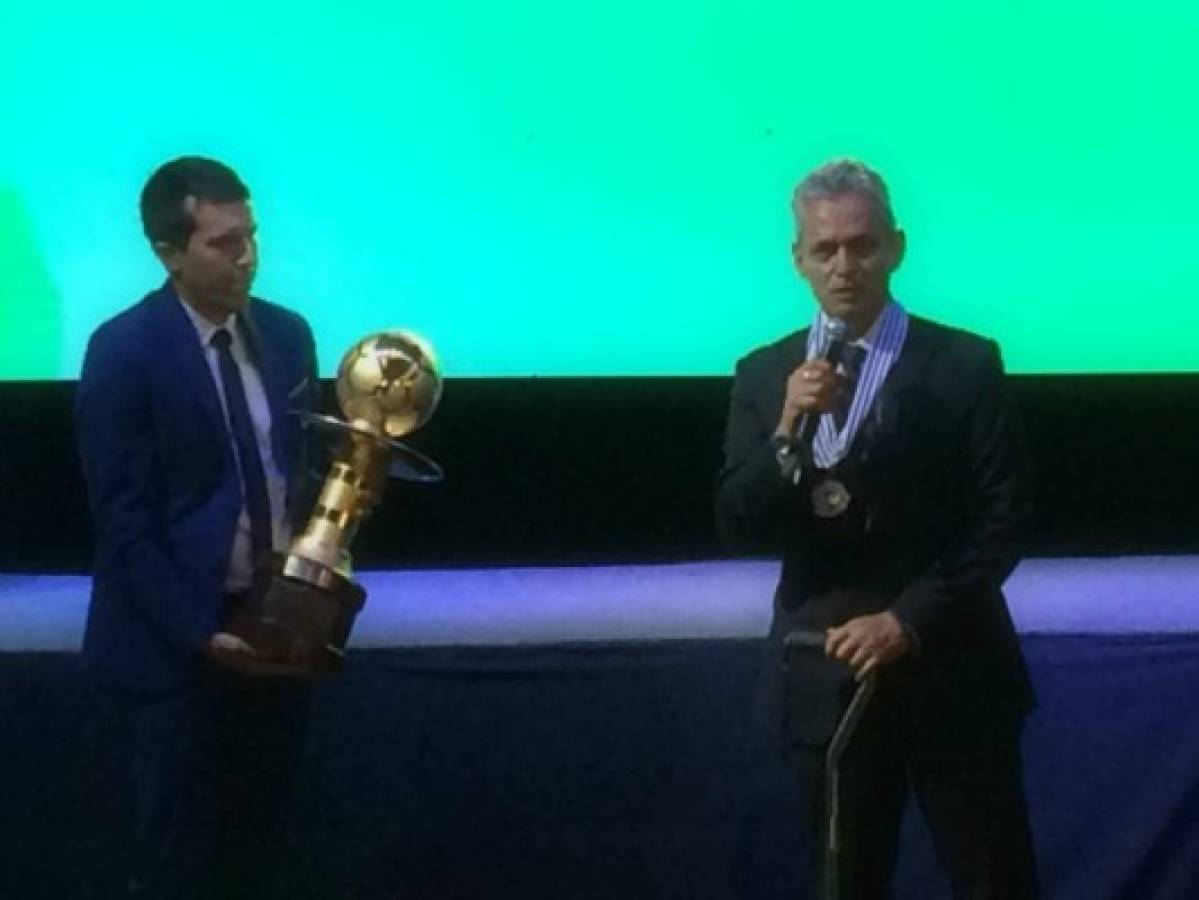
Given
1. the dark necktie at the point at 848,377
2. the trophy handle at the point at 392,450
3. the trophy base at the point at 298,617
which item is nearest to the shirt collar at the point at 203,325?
the trophy handle at the point at 392,450

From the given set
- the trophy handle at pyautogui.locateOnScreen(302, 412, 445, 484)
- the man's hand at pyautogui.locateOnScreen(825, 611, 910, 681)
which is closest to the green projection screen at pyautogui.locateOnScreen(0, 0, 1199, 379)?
the trophy handle at pyautogui.locateOnScreen(302, 412, 445, 484)

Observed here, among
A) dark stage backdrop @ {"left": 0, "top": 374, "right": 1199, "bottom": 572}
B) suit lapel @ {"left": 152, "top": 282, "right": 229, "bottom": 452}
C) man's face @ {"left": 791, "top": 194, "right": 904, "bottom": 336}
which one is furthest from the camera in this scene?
dark stage backdrop @ {"left": 0, "top": 374, "right": 1199, "bottom": 572}

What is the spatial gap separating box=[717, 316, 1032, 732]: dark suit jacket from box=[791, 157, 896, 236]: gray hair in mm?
152

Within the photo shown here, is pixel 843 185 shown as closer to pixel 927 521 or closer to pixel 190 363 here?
pixel 927 521

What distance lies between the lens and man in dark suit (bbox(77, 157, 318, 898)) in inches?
80.4

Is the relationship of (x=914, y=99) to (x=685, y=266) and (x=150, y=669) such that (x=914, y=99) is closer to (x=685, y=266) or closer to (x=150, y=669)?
(x=685, y=266)

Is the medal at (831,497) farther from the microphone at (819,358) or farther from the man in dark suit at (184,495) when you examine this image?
the man in dark suit at (184,495)

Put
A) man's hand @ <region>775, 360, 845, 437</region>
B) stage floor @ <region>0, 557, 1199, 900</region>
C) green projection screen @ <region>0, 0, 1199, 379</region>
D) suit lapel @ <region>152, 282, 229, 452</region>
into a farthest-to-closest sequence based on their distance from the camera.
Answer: green projection screen @ <region>0, 0, 1199, 379</region>
stage floor @ <region>0, 557, 1199, 900</region>
suit lapel @ <region>152, 282, 229, 452</region>
man's hand @ <region>775, 360, 845, 437</region>

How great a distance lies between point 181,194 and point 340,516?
413 millimetres

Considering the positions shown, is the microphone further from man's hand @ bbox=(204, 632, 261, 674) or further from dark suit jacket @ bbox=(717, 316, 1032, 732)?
man's hand @ bbox=(204, 632, 261, 674)

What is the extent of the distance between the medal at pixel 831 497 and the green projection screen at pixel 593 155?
109cm

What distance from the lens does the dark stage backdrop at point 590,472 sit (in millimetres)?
3053

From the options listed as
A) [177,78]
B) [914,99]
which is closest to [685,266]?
[914,99]

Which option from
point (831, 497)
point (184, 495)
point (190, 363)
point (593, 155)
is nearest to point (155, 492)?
point (184, 495)
